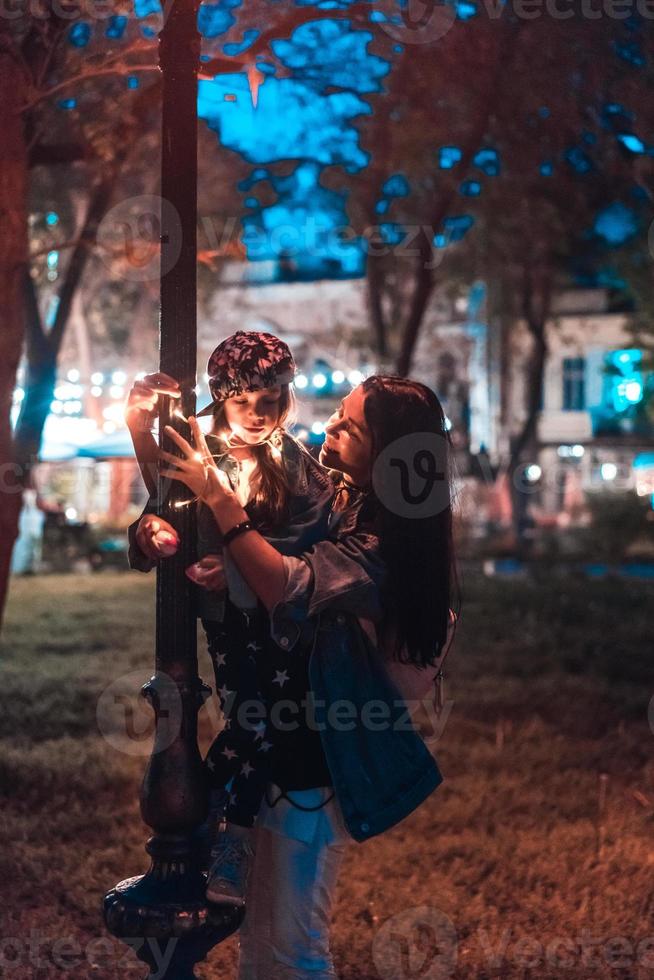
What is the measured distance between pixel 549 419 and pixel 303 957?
4287 cm

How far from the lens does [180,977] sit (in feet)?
10.1

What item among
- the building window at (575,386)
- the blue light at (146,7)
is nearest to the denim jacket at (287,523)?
the blue light at (146,7)

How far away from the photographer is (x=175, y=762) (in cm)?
303

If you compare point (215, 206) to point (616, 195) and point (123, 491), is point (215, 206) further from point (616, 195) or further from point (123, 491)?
point (123, 491)

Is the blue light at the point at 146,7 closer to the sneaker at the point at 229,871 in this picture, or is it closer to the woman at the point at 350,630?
the woman at the point at 350,630

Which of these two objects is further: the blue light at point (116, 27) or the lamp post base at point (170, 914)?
the blue light at point (116, 27)

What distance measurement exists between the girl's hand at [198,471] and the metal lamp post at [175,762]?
0.06 m

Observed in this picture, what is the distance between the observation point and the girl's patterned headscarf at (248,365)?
2938 millimetres

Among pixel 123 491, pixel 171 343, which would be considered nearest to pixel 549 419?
pixel 123 491

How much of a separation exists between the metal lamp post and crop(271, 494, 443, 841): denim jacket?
1.35 feet

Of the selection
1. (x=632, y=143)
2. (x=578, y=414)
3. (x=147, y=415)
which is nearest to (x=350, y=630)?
(x=147, y=415)

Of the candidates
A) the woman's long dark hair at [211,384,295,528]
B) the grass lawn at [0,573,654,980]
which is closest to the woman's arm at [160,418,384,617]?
the woman's long dark hair at [211,384,295,528]

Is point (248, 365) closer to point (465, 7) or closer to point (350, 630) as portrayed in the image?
point (350, 630)

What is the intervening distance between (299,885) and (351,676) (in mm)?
529
